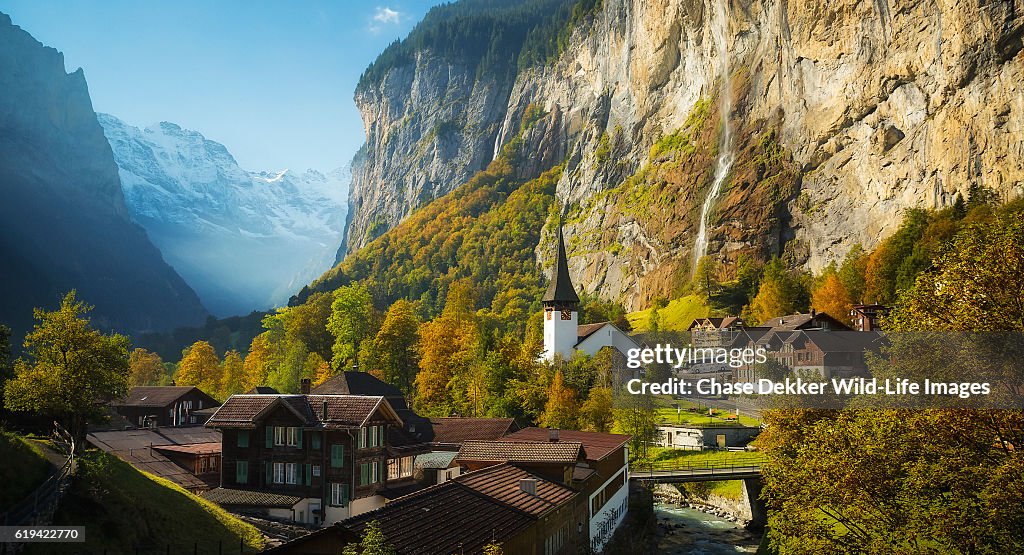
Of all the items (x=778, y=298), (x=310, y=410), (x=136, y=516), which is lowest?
(x=136, y=516)

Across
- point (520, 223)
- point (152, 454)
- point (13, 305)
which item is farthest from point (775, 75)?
point (13, 305)

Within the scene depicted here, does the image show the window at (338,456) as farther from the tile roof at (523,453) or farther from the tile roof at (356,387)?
the tile roof at (356,387)

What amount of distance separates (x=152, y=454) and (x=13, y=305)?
129149mm

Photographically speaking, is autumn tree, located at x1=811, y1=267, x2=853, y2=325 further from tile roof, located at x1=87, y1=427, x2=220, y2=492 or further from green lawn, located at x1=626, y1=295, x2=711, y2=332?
tile roof, located at x1=87, y1=427, x2=220, y2=492

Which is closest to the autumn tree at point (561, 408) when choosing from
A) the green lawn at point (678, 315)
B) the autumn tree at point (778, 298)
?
the autumn tree at point (778, 298)

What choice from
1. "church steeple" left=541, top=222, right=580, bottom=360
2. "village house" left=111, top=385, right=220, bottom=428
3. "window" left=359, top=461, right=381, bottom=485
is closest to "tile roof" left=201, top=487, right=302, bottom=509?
"window" left=359, top=461, right=381, bottom=485

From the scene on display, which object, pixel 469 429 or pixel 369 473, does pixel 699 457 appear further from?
pixel 369 473

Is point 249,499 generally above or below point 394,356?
below

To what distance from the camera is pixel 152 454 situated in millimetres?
44594

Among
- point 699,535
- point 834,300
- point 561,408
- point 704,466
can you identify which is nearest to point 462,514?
point 699,535

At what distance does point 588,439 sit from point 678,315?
6346 cm

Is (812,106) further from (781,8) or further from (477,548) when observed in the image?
(477,548)

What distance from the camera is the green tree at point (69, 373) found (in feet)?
107

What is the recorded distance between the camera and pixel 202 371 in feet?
307
